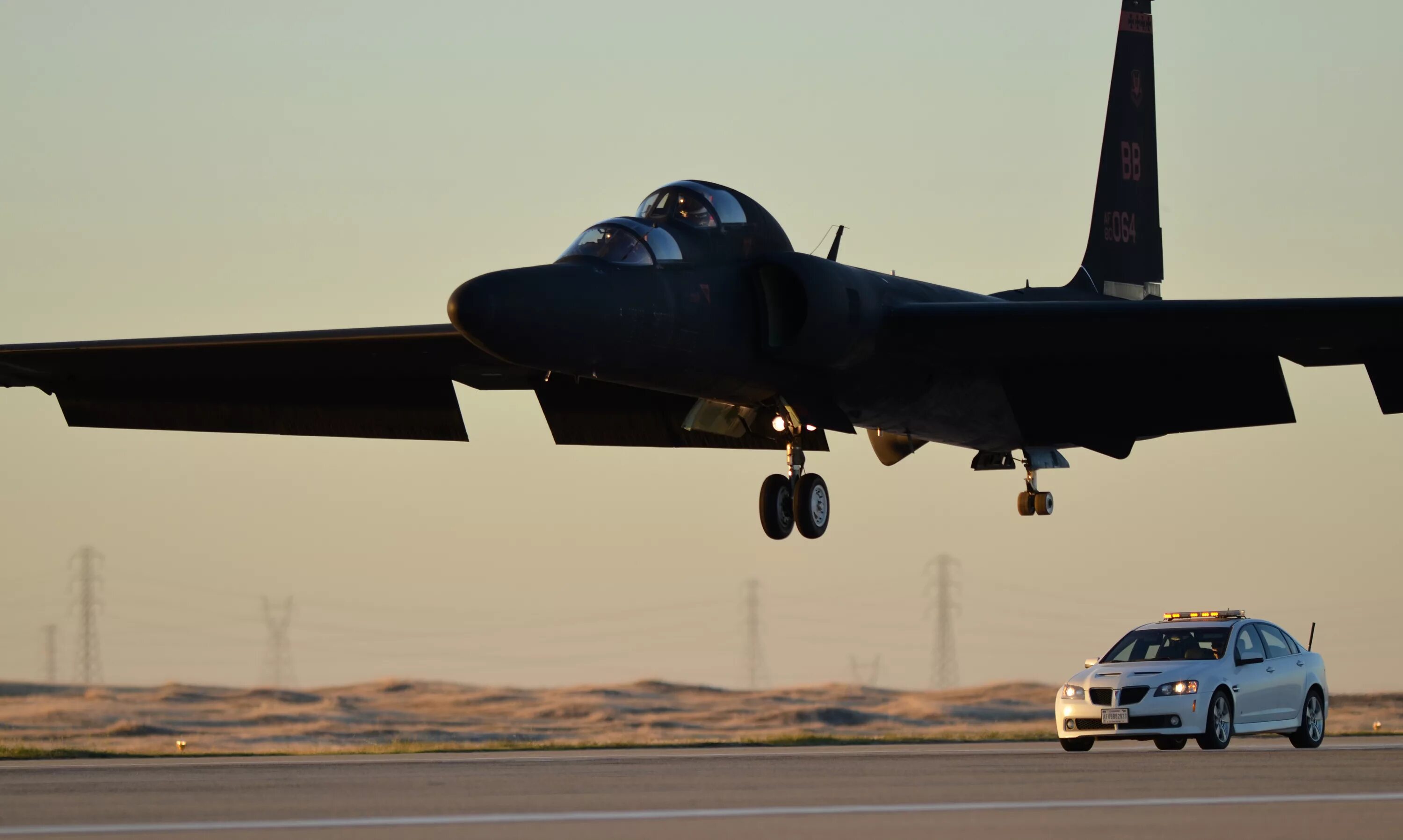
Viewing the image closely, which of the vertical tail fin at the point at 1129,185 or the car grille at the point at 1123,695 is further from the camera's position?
the vertical tail fin at the point at 1129,185

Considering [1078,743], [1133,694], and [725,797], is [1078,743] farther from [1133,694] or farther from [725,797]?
[725,797]

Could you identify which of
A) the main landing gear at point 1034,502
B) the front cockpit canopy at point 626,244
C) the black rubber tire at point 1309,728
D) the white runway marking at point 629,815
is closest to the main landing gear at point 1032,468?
the main landing gear at point 1034,502

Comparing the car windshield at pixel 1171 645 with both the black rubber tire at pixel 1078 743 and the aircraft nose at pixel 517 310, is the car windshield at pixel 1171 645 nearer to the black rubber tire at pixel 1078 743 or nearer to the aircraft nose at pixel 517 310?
the black rubber tire at pixel 1078 743

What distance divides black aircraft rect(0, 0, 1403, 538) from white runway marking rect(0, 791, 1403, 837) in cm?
571

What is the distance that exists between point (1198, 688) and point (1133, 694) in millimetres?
706

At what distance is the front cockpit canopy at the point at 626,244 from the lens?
55.5ft

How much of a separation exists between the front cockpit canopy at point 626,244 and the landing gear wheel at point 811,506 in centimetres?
332

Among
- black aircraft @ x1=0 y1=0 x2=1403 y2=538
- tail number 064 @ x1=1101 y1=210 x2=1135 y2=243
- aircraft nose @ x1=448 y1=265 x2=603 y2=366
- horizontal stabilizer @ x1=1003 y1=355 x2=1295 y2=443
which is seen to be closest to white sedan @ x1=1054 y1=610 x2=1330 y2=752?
horizontal stabilizer @ x1=1003 y1=355 x2=1295 y2=443

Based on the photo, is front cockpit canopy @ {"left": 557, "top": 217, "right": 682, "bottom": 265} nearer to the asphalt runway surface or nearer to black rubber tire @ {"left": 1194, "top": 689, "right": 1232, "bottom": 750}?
the asphalt runway surface

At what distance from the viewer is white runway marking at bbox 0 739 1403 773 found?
718 inches

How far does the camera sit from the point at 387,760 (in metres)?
18.6

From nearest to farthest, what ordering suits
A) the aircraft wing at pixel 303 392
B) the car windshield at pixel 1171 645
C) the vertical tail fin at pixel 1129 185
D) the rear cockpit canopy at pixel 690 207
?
the rear cockpit canopy at pixel 690 207 → the car windshield at pixel 1171 645 → the aircraft wing at pixel 303 392 → the vertical tail fin at pixel 1129 185

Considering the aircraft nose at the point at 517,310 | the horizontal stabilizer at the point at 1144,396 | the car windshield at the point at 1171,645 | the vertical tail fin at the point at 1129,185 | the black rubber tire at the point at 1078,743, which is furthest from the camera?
the vertical tail fin at the point at 1129,185

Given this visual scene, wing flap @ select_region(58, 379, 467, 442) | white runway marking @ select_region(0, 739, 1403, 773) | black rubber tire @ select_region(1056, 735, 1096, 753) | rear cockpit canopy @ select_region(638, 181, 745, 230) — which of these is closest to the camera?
rear cockpit canopy @ select_region(638, 181, 745, 230)
